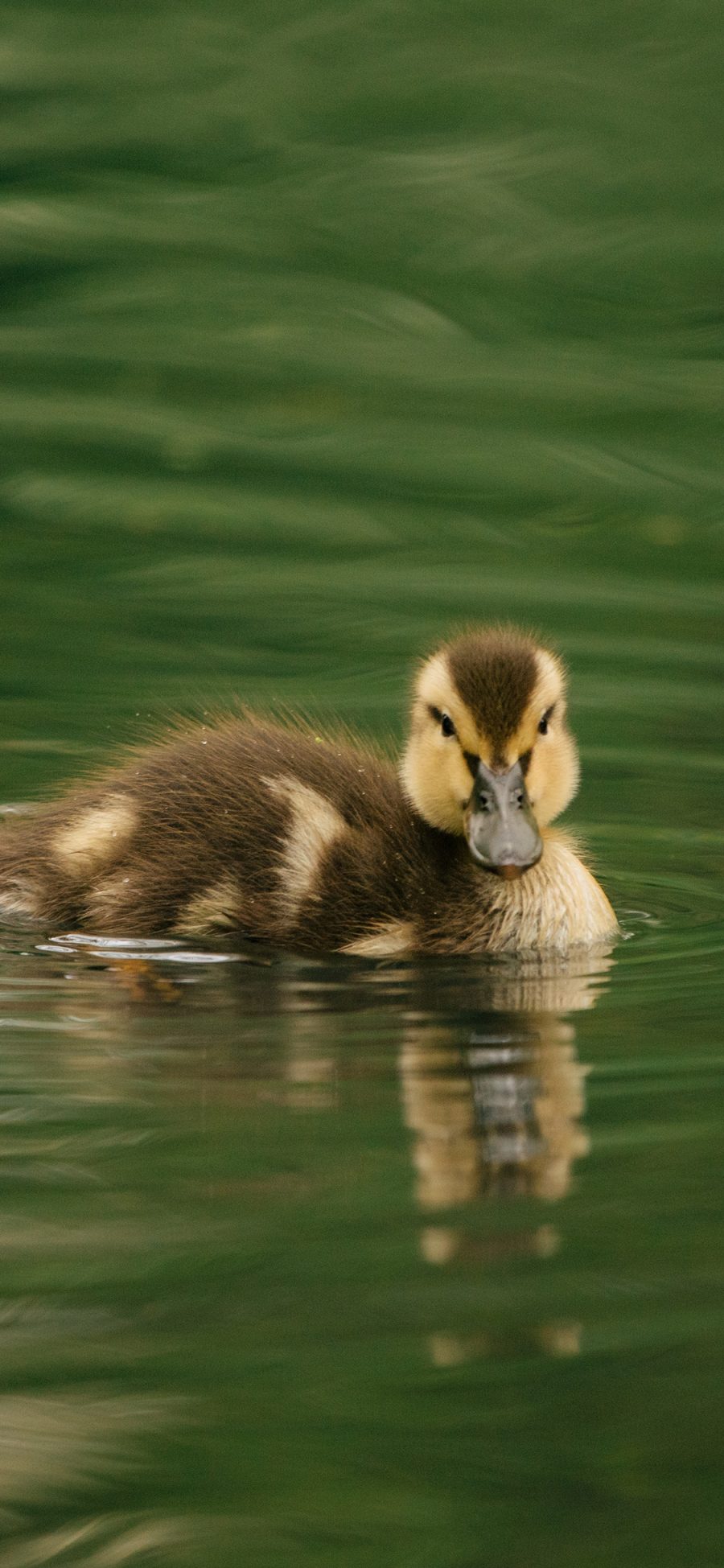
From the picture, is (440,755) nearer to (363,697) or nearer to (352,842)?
(352,842)

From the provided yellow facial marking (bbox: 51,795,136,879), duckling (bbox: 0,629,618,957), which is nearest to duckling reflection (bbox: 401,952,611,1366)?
duckling (bbox: 0,629,618,957)

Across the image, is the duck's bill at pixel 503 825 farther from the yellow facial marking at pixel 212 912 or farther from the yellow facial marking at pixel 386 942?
the yellow facial marking at pixel 212 912

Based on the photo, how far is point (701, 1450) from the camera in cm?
225

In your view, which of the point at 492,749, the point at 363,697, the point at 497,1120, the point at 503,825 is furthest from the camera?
the point at 363,697

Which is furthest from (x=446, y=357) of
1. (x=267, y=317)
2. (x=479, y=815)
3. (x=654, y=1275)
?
(x=654, y=1275)

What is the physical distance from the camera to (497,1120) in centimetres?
314

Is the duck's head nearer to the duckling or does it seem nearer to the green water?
the duckling

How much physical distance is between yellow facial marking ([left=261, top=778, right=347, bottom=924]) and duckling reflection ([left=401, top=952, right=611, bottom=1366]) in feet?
1.30

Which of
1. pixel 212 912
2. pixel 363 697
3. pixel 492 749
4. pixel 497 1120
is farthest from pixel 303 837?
pixel 363 697

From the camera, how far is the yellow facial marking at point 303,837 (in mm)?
4230

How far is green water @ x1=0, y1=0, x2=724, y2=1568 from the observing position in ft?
7.48

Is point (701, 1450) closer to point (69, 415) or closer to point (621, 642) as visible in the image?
point (621, 642)

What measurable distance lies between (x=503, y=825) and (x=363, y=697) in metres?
1.88

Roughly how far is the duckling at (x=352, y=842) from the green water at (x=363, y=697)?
12 cm
